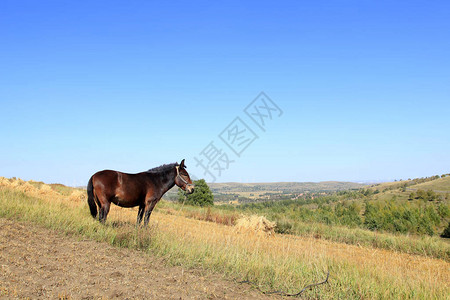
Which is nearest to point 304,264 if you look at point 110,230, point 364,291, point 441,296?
point 364,291

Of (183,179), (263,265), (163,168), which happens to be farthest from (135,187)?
(263,265)

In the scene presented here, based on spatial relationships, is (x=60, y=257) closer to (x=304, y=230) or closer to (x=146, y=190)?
(x=146, y=190)

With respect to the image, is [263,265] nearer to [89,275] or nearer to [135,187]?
[89,275]

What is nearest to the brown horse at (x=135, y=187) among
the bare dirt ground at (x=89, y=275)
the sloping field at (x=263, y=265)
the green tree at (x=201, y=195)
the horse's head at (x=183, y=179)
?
the horse's head at (x=183, y=179)

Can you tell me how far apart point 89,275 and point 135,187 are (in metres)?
4.49

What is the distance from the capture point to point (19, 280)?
4.43m

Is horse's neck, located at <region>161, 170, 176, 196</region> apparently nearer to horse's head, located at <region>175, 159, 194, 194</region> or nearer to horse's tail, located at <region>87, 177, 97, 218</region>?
horse's head, located at <region>175, 159, 194, 194</region>

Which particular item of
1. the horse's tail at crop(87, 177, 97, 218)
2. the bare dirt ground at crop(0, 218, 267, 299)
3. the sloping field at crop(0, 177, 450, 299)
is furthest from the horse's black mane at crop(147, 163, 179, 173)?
the bare dirt ground at crop(0, 218, 267, 299)

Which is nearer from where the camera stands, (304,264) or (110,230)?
(304,264)

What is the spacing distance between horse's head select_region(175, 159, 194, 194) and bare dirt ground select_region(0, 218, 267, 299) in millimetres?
3865

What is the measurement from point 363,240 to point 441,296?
35.8 feet

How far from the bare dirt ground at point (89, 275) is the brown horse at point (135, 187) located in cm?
210

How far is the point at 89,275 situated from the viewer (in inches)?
193

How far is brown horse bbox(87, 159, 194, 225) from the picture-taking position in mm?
8648
